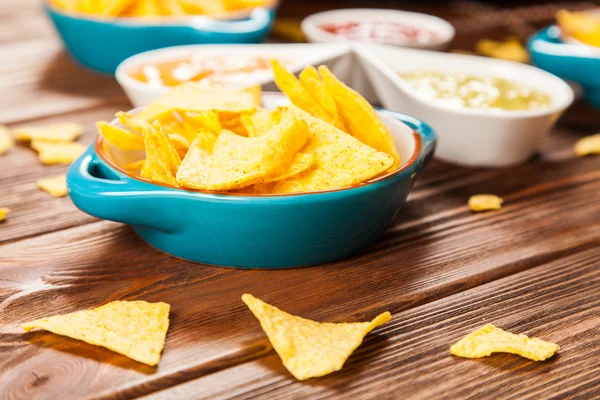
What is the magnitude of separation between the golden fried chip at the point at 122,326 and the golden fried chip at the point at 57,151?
571 mm

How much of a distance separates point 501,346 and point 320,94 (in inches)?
18.5

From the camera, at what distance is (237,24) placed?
6.22 feet

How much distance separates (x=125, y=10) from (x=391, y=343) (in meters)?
1.31

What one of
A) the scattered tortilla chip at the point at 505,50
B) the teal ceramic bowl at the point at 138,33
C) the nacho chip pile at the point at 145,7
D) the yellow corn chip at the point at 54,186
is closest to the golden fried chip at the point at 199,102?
the yellow corn chip at the point at 54,186

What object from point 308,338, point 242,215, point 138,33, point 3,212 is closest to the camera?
point 308,338

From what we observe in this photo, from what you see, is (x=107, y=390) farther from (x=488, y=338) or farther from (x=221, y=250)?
(x=488, y=338)

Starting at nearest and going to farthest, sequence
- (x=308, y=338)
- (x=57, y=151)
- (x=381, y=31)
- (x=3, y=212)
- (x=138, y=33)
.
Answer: (x=308, y=338), (x=3, y=212), (x=57, y=151), (x=138, y=33), (x=381, y=31)

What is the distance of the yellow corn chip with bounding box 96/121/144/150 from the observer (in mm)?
1086

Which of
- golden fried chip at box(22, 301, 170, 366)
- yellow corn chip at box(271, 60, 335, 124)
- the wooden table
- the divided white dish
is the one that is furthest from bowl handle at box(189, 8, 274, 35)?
golden fried chip at box(22, 301, 170, 366)

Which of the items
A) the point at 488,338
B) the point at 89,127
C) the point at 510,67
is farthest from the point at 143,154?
the point at 510,67

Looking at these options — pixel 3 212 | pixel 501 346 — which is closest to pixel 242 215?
pixel 501 346

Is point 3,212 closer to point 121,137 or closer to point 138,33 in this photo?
point 121,137

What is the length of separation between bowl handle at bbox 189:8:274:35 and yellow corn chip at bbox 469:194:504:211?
81cm

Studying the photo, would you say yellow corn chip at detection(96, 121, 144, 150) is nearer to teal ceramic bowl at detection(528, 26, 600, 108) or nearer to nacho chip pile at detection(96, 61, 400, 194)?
nacho chip pile at detection(96, 61, 400, 194)
